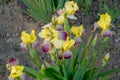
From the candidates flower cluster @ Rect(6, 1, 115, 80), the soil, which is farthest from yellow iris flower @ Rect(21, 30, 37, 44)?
the soil

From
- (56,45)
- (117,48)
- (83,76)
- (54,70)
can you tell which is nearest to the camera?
(56,45)

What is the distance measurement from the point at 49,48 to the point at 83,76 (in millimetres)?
549

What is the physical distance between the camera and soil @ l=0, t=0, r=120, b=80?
245 cm

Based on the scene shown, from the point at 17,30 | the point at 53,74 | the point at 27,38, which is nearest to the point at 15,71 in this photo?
the point at 27,38

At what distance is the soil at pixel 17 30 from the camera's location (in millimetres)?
2445

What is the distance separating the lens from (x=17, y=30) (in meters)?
2.74

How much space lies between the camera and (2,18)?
113 inches

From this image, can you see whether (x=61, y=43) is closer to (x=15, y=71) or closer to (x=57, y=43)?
(x=57, y=43)

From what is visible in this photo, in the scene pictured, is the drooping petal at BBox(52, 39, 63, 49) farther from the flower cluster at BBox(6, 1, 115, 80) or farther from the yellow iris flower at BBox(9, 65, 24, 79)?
the yellow iris flower at BBox(9, 65, 24, 79)

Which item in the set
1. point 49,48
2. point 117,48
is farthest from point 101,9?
point 49,48

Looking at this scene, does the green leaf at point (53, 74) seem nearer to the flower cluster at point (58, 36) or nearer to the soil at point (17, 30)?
the flower cluster at point (58, 36)

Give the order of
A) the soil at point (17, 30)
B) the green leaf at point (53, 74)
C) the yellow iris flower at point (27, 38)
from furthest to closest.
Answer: the soil at point (17, 30) → the green leaf at point (53, 74) → the yellow iris flower at point (27, 38)

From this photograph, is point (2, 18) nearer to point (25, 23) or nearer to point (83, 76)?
point (25, 23)

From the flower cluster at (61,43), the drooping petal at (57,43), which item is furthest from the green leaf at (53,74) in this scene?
the drooping petal at (57,43)
